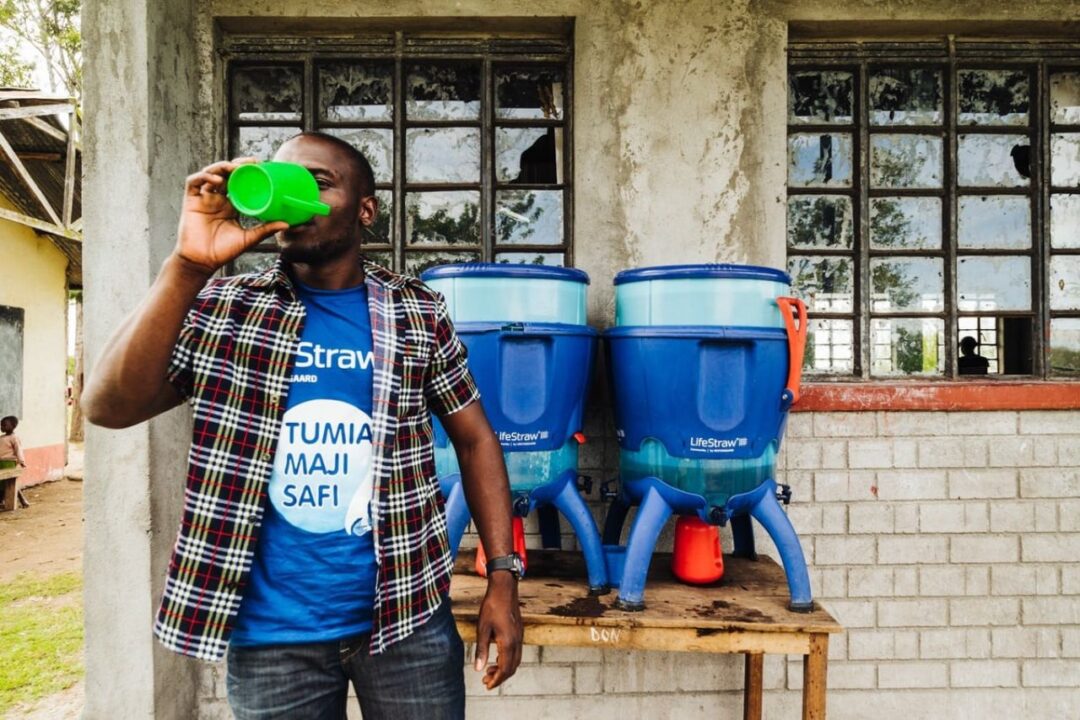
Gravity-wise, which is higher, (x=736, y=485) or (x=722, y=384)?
(x=722, y=384)

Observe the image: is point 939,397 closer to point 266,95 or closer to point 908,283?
point 908,283

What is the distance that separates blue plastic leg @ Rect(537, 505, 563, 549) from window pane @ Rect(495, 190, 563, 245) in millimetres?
1236

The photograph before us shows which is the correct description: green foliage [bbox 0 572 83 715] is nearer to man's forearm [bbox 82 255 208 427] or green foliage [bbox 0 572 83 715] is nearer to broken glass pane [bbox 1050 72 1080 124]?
man's forearm [bbox 82 255 208 427]

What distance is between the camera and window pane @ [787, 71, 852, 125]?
→ 313 centimetres

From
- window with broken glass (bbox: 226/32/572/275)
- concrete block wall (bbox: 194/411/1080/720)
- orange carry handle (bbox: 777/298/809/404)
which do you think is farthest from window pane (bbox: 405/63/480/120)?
orange carry handle (bbox: 777/298/809/404)

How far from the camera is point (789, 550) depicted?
2.18 m

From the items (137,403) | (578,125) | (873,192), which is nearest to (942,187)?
(873,192)

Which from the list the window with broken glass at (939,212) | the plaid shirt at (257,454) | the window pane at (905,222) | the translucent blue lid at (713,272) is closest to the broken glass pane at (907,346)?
the window with broken glass at (939,212)

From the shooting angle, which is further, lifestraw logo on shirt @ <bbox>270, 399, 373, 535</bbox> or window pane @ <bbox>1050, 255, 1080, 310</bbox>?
window pane @ <bbox>1050, 255, 1080, 310</bbox>

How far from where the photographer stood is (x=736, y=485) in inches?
85.3

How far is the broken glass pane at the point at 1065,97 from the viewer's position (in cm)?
316

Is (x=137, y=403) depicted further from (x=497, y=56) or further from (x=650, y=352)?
(x=497, y=56)

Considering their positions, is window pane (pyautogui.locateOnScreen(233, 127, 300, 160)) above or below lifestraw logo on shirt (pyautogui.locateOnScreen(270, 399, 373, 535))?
above

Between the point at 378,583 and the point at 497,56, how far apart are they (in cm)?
252
